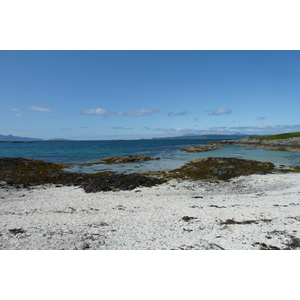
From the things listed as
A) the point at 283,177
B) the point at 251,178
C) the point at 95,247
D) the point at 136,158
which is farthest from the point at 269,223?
the point at 136,158

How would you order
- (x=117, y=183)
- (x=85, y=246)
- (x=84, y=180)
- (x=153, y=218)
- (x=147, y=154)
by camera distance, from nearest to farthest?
1. (x=85, y=246)
2. (x=153, y=218)
3. (x=117, y=183)
4. (x=84, y=180)
5. (x=147, y=154)

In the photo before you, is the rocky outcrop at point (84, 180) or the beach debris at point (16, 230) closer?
the beach debris at point (16, 230)

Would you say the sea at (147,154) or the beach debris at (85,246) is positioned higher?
the sea at (147,154)

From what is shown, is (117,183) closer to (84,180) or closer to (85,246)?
(84,180)

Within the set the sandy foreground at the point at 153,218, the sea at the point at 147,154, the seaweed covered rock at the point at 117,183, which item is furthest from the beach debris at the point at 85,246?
the sea at the point at 147,154

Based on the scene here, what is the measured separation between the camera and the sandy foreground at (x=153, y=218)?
9.47m

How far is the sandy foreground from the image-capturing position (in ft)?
31.1

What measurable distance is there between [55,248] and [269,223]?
1181 centimetres

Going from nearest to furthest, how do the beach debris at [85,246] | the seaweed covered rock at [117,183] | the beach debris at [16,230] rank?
the beach debris at [85,246] → the beach debris at [16,230] → the seaweed covered rock at [117,183]

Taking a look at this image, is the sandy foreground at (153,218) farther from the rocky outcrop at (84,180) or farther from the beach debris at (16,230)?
the rocky outcrop at (84,180)

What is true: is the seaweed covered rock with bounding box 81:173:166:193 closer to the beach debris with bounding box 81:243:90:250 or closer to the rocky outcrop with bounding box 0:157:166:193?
the rocky outcrop with bounding box 0:157:166:193

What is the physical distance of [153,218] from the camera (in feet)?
41.4

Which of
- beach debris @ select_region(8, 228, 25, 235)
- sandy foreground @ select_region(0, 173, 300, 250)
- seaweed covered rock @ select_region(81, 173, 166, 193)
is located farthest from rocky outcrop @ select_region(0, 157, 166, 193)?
beach debris @ select_region(8, 228, 25, 235)

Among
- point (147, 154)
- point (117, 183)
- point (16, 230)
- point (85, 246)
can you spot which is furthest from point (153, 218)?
point (147, 154)
